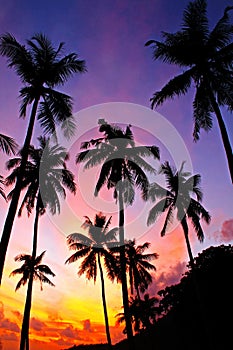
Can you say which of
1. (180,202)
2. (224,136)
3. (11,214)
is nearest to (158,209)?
(180,202)

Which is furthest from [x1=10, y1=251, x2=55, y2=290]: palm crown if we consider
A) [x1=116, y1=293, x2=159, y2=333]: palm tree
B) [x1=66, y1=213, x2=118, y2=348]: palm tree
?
[x1=116, y1=293, x2=159, y2=333]: palm tree

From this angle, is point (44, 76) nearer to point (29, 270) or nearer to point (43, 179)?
point (43, 179)

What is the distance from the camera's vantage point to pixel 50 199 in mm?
25156

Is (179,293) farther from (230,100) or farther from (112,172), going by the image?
(230,100)

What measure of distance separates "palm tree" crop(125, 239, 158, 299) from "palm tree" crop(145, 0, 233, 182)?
2783 centimetres

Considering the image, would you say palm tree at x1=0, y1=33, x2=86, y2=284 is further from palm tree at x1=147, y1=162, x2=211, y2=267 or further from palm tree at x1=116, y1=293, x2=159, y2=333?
palm tree at x1=116, y1=293, x2=159, y2=333

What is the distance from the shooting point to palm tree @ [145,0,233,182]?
1644 centimetres

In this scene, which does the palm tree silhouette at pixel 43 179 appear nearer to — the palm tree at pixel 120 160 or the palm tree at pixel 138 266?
the palm tree at pixel 120 160

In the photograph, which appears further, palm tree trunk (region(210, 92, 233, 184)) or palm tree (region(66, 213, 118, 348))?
palm tree (region(66, 213, 118, 348))

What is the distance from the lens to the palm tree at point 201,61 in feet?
53.9

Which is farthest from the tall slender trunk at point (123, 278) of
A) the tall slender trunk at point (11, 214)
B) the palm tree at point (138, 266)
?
the palm tree at point (138, 266)

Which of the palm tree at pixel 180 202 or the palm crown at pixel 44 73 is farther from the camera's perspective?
the palm tree at pixel 180 202

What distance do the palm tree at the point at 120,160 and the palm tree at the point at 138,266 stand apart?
21.2 metres

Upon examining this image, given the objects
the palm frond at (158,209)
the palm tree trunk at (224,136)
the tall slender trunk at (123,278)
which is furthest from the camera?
the palm frond at (158,209)
